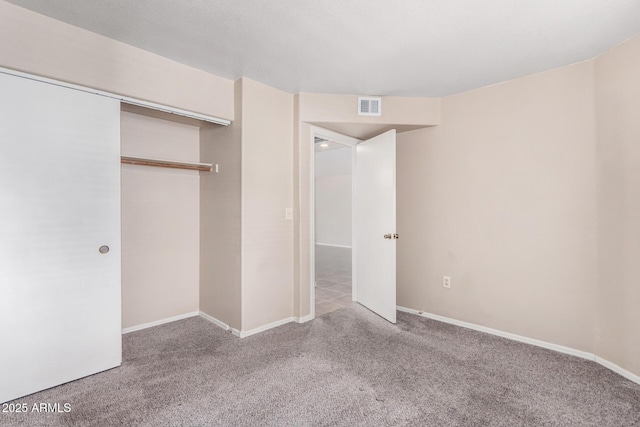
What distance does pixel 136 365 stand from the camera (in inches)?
92.0

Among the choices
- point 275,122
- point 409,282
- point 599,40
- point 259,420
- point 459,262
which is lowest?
point 259,420

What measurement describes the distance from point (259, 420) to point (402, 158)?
296 centimetres

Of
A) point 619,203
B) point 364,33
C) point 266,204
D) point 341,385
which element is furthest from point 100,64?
point 619,203

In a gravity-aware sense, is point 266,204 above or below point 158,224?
above

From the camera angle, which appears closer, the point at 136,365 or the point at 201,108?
the point at 136,365

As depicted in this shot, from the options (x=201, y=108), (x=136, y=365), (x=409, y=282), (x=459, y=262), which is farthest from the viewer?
(x=409, y=282)

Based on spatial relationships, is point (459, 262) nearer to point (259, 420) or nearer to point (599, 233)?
point (599, 233)

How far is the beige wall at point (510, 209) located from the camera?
252 centimetres

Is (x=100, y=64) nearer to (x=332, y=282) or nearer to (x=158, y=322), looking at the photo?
(x=158, y=322)

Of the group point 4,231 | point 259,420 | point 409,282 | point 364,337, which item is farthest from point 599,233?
point 4,231

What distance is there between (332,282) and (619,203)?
3656 millimetres

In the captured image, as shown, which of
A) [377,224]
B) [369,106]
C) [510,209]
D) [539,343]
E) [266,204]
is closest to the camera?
[539,343]

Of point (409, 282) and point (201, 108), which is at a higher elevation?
point (201, 108)

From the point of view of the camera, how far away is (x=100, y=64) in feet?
7.28
